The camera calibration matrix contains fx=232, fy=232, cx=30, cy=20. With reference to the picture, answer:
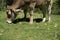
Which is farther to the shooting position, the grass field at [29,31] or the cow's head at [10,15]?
the cow's head at [10,15]

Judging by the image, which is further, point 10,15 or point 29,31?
point 10,15

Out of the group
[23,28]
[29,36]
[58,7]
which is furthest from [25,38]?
[58,7]

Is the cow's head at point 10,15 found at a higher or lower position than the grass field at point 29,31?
higher

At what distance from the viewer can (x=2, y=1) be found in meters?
16.1

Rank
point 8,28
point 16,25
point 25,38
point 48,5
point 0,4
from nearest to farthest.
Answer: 1. point 25,38
2. point 8,28
3. point 16,25
4. point 48,5
5. point 0,4

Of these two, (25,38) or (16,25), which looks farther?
(16,25)

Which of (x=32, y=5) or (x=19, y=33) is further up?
(x=32, y=5)

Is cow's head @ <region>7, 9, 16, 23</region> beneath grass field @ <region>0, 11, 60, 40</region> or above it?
above

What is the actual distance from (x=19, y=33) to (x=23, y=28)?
31.5 inches

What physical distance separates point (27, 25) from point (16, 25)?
1.73ft

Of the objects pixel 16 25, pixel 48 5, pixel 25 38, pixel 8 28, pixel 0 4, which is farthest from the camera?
pixel 0 4

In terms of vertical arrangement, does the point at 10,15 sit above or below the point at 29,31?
above

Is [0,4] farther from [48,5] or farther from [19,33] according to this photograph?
[19,33]

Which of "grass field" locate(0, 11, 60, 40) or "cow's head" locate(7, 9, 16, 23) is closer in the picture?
"grass field" locate(0, 11, 60, 40)
